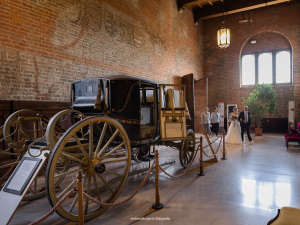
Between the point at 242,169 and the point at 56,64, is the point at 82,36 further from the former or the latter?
the point at 242,169

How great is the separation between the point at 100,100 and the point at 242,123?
8085 mm

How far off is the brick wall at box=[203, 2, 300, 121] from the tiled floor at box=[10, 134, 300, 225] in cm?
967

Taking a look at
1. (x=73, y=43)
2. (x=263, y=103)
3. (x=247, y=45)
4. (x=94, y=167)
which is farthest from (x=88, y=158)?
(x=247, y=45)

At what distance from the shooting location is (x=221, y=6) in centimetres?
1361

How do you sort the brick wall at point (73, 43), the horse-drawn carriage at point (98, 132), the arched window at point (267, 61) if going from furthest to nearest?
the arched window at point (267, 61), the brick wall at point (73, 43), the horse-drawn carriage at point (98, 132)

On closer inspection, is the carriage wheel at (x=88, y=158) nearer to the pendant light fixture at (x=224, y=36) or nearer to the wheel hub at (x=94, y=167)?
the wheel hub at (x=94, y=167)

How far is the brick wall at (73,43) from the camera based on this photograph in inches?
198

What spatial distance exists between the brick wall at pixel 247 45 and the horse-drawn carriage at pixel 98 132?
10.5m

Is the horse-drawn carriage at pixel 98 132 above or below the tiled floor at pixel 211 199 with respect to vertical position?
above

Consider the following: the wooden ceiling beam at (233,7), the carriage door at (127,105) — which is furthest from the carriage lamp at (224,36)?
the carriage door at (127,105)

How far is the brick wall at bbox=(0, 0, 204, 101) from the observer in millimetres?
5031

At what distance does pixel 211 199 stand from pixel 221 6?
13.0m

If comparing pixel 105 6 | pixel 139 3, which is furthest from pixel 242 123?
pixel 105 6

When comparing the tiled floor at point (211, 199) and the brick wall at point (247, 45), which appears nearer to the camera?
the tiled floor at point (211, 199)
